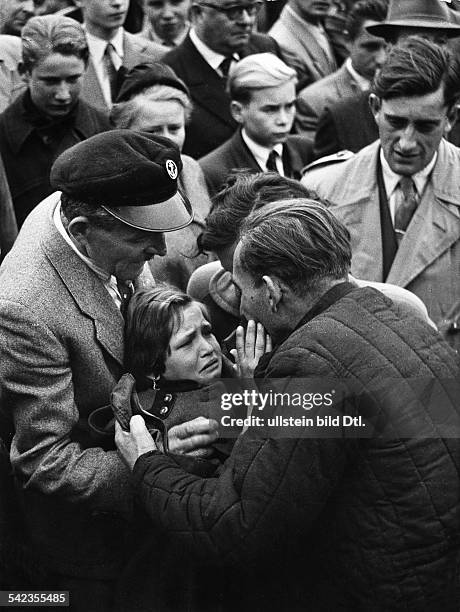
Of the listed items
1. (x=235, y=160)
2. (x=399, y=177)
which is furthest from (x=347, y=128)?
(x=399, y=177)

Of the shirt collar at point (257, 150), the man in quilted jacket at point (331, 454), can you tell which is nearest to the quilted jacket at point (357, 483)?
the man in quilted jacket at point (331, 454)

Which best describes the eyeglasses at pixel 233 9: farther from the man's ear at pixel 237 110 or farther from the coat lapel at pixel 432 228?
the coat lapel at pixel 432 228

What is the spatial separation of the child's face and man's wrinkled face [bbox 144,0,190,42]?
327cm

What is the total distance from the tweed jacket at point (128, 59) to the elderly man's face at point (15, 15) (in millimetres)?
489

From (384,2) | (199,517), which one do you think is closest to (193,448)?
(199,517)

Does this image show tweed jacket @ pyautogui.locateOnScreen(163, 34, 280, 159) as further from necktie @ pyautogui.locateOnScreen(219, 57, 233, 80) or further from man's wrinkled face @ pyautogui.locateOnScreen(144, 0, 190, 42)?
man's wrinkled face @ pyautogui.locateOnScreen(144, 0, 190, 42)

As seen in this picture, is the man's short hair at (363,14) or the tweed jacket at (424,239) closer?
the tweed jacket at (424,239)

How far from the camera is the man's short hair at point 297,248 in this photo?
2.65 metres

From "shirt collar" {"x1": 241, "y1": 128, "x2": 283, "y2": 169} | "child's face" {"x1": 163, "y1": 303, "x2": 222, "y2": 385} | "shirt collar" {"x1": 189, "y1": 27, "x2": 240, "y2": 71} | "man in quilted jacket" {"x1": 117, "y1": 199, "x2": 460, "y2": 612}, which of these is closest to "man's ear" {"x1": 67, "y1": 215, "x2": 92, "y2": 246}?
"child's face" {"x1": 163, "y1": 303, "x2": 222, "y2": 385}

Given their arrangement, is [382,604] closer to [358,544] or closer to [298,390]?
[358,544]

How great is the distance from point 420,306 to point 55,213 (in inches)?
41.2

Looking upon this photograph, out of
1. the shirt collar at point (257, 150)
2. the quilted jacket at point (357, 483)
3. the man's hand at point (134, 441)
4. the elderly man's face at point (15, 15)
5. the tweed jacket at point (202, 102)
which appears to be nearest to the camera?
the quilted jacket at point (357, 483)

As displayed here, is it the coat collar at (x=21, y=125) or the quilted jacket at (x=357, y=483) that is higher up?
the quilted jacket at (x=357, y=483)

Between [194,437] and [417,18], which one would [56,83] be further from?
[194,437]
